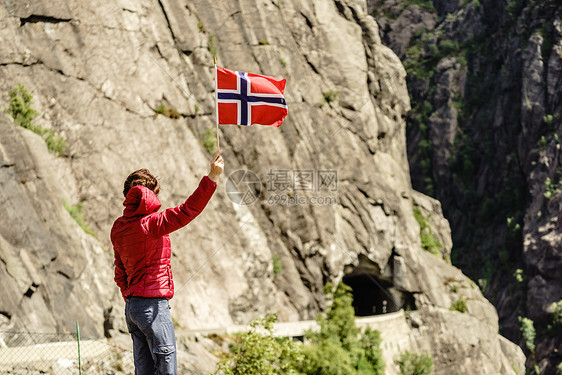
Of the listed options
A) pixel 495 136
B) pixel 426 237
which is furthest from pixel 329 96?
pixel 495 136

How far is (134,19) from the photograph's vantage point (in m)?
30.9

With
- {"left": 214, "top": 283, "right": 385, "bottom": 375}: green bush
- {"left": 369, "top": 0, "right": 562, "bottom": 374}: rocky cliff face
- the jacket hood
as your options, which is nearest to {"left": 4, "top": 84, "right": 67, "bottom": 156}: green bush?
{"left": 214, "top": 283, "right": 385, "bottom": 375}: green bush

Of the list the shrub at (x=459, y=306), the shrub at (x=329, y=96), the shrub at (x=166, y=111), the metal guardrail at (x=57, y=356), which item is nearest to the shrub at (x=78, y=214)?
the shrub at (x=166, y=111)

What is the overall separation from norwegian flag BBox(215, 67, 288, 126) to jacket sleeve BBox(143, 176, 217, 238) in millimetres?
3636

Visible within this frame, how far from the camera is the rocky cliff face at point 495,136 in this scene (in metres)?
80.1

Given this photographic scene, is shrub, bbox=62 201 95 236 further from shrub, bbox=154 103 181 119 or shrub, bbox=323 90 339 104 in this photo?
shrub, bbox=323 90 339 104

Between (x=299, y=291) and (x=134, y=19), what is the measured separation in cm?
1837

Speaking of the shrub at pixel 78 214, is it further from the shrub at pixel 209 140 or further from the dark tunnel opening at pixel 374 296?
the dark tunnel opening at pixel 374 296

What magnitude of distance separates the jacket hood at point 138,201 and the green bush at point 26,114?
64.6ft

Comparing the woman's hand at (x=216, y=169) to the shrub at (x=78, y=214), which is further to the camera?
the shrub at (x=78, y=214)

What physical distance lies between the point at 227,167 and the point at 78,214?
445 inches

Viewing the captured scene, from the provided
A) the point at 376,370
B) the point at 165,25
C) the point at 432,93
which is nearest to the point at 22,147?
the point at 165,25

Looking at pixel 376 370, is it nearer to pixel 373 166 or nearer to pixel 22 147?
pixel 373 166

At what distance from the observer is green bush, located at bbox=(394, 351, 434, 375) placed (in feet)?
127
